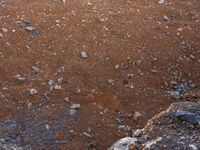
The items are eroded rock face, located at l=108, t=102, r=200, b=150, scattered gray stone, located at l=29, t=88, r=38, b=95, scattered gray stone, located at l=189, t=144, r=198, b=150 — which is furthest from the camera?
scattered gray stone, located at l=29, t=88, r=38, b=95

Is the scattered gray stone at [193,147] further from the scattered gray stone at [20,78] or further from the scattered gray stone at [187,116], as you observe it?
the scattered gray stone at [20,78]

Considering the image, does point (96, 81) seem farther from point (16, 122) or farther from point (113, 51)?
point (16, 122)

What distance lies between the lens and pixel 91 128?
8.05m

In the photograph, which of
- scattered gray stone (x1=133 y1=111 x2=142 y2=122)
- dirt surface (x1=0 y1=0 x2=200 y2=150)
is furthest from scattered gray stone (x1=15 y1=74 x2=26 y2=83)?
scattered gray stone (x1=133 y1=111 x2=142 y2=122)

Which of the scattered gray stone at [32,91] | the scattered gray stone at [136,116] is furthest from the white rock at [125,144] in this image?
the scattered gray stone at [32,91]

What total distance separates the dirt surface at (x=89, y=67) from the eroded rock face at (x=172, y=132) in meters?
1.25

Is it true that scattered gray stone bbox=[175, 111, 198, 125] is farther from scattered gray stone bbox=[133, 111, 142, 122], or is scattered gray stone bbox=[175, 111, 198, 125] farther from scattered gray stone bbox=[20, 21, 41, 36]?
scattered gray stone bbox=[20, 21, 41, 36]

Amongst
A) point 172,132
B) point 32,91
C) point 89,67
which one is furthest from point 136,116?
point 32,91

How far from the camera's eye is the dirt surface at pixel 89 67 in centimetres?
812

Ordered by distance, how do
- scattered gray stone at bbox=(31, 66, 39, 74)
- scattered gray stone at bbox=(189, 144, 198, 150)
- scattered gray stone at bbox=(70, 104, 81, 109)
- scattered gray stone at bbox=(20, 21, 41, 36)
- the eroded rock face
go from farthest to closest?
scattered gray stone at bbox=(20, 21, 41, 36) < scattered gray stone at bbox=(31, 66, 39, 74) < scattered gray stone at bbox=(70, 104, 81, 109) < the eroded rock face < scattered gray stone at bbox=(189, 144, 198, 150)

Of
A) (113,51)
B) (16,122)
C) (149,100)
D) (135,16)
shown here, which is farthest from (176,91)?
(16,122)

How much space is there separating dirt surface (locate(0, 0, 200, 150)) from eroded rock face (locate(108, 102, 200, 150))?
4.12 ft

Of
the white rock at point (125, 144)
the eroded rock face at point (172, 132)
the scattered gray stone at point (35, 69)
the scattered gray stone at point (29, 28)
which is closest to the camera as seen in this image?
the eroded rock face at point (172, 132)

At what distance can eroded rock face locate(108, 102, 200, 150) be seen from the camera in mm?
6387
